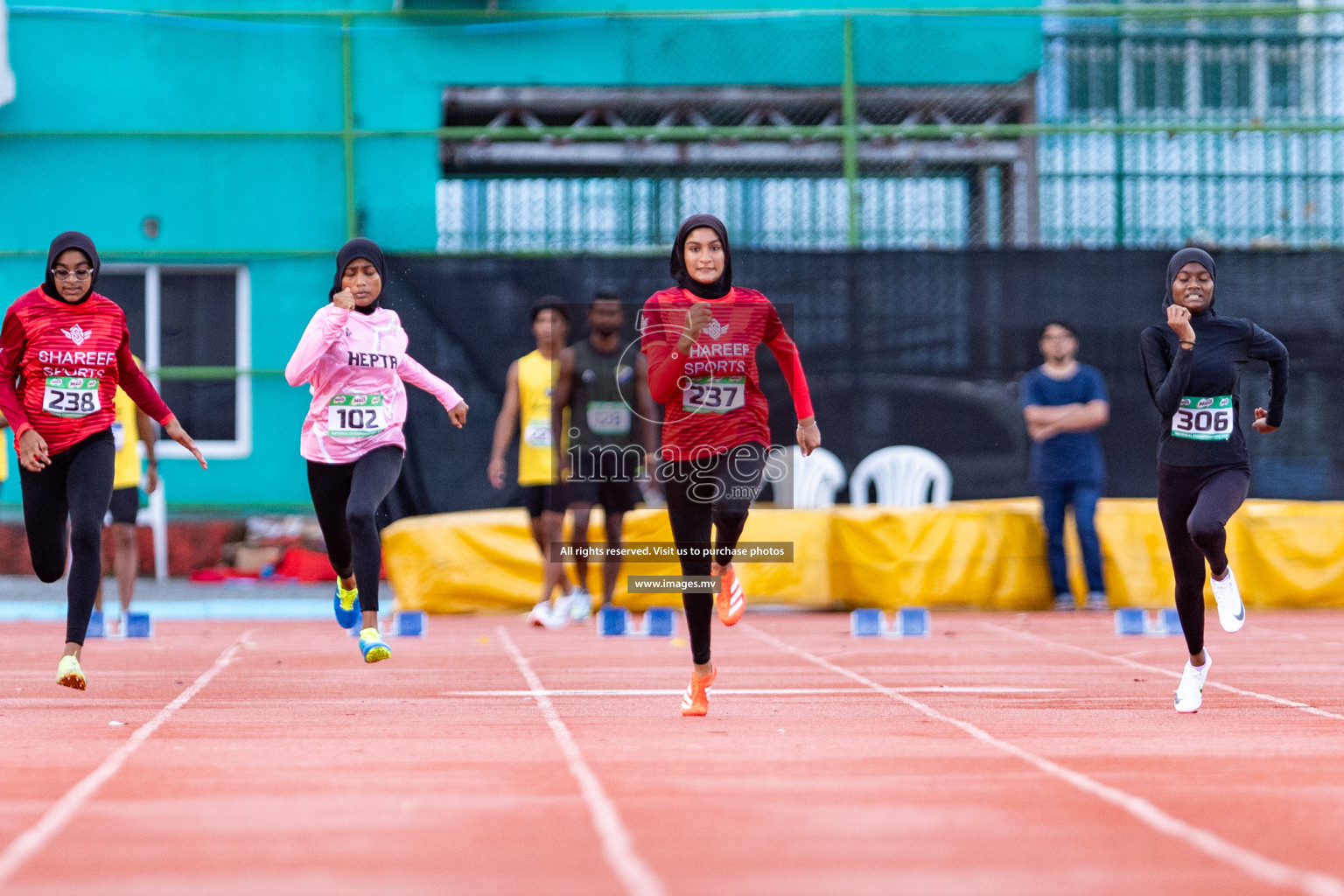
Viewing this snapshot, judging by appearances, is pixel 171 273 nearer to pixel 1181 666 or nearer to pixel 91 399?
pixel 91 399

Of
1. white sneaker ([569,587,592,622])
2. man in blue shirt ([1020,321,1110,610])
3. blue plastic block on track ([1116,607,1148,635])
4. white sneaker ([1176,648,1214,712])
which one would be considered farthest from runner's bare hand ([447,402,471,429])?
man in blue shirt ([1020,321,1110,610])

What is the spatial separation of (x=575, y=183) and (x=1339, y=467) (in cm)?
637

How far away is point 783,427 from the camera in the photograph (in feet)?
44.5

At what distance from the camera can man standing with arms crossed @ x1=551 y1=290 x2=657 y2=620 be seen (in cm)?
1114

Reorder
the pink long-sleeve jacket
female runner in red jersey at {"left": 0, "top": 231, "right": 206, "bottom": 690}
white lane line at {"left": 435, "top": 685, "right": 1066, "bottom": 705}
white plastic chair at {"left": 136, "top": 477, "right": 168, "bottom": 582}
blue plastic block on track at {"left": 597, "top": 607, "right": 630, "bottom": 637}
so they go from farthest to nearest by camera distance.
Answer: white plastic chair at {"left": 136, "top": 477, "right": 168, "bottom": 582}, blue plastic block on track at {"left": 597, "top": 607, "right": 630, "bottom": 637}, the pink long-sleeve jacket, white lane line at {"left": 435, "top": 685, "right": 1066, "bottom": 705}, female runner in red jersey at {"left": 0, "top": 231, "right": 206, "bottom": 690}

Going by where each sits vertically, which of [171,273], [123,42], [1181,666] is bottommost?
[1181,666]

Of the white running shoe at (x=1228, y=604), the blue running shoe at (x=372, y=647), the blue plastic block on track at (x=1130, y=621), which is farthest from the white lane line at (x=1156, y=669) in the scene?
the blue running shoe at (x=372, y=647)

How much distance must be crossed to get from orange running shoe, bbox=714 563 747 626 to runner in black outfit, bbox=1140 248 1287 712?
1734mm

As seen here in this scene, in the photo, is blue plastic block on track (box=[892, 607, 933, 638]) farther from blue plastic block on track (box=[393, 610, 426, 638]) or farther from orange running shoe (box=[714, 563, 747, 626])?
orange running shoe (box=[714, 563, 747, 626])

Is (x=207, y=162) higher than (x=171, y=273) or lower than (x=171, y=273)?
higher

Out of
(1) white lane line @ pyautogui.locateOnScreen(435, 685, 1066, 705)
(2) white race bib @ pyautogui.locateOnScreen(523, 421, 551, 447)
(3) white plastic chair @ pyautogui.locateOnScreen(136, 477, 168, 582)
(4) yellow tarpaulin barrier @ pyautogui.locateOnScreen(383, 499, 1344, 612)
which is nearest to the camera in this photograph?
(1) white lane line @ pyautogui.locateOnScreen(435, 685, 1066, 705)

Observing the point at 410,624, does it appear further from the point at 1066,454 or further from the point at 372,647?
the point at 1066,454

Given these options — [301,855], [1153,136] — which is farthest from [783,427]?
[301,855]

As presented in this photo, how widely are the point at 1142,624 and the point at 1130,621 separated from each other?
10 centimetres
